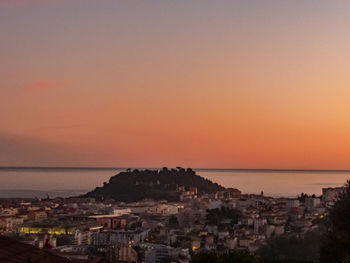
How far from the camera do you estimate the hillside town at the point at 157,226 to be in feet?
98.5

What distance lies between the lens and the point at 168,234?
40969mm

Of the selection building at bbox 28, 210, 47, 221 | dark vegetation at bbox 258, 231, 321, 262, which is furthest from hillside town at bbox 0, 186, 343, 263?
dark vegetation at bbox 258, 231, 321, 262

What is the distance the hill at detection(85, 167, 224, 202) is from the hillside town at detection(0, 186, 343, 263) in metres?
14.3

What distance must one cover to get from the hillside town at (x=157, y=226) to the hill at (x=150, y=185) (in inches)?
563

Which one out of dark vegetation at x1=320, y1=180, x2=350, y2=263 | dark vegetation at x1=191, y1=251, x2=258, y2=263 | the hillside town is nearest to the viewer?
dark vegetation at x1=320, y1=180, x2=350, y2=263

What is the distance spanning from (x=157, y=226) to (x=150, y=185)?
45.5 m

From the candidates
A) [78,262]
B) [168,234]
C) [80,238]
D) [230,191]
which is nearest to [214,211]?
[168,234]

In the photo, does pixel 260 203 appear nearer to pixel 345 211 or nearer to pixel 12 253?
pixel 345 211

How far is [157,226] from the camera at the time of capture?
48.7 metres

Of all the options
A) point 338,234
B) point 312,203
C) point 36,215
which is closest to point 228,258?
point 338,234

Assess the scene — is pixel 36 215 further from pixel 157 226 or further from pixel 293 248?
pixel 293 248

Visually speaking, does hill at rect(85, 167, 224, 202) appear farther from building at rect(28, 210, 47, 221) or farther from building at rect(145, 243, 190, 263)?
building at rect(145, 243, 190, 263)

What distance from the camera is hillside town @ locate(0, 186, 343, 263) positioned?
30016mm

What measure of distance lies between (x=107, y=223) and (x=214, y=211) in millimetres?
10114
